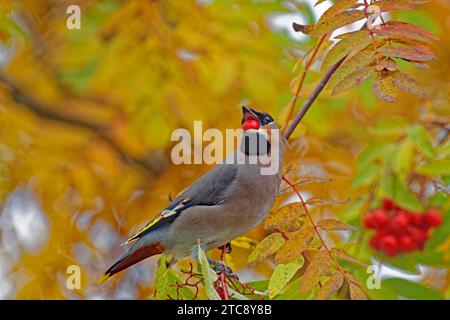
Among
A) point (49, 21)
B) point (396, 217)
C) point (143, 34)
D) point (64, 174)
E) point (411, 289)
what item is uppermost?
point (49, 21)

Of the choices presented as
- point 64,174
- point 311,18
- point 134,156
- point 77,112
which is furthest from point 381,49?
point 77,112

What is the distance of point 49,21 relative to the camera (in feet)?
14.7

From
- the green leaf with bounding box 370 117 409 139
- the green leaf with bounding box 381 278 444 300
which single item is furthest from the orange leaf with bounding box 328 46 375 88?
the green leaf with bounding box 370 117 409 139

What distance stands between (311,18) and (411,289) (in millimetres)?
1605

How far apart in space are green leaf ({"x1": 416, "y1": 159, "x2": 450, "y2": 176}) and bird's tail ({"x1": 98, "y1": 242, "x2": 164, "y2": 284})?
105 centimetres

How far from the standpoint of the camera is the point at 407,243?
10.9ft

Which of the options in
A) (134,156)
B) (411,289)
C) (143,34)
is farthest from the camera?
(134,156)

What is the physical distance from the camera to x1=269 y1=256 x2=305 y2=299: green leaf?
233 cm

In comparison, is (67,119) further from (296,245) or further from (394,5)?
(394,5)

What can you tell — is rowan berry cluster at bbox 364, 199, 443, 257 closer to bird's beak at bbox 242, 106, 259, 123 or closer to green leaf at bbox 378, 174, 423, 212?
green leaf at bbox 378, 174, 423, 212

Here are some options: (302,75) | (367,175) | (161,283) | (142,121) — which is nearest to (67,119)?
(142,121)

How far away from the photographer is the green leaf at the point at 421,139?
304cm

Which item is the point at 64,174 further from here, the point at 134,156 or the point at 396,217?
the point at 396,217

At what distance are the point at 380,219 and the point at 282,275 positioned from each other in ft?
3.58
